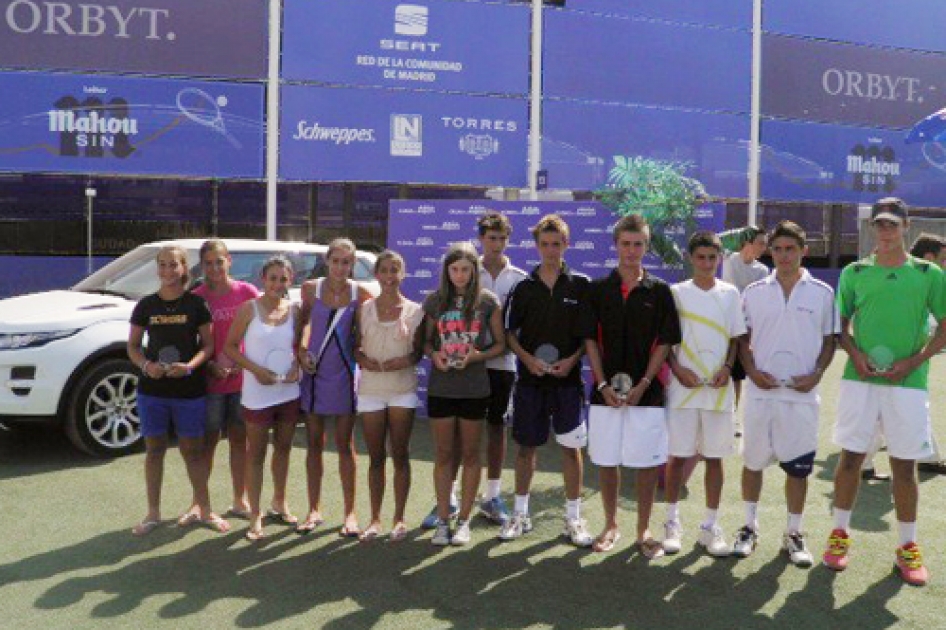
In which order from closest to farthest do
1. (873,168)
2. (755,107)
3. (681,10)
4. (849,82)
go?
1. (681,10)
2. (755,107)
3. (849,82)
4. (873,168)

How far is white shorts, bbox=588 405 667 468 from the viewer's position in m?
4.84

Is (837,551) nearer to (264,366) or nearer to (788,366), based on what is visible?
(788,366)

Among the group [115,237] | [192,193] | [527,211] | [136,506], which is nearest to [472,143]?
[192,193]

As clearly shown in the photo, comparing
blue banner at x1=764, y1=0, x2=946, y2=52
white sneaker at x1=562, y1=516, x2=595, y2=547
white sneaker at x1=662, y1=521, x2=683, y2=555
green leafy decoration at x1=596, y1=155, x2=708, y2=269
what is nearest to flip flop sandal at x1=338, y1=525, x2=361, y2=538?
white sneaker at x1=562, y1=516, x2=595, y2=547

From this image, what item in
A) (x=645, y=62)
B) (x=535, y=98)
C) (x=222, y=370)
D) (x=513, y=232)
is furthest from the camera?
(x=645, y=62)

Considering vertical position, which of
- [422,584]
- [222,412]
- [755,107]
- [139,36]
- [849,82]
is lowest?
[422,584]

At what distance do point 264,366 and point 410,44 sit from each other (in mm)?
11736

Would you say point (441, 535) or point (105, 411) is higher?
point (105, 411)

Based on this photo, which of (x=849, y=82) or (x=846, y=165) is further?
(x=846, y=165)

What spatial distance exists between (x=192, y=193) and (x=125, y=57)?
11.8 feet

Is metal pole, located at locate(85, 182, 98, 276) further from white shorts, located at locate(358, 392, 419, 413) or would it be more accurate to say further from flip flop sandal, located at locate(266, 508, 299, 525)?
white shorts, located at locate(358, 392, 419, 413)

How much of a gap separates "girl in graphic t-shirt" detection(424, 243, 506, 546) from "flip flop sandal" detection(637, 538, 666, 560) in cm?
98

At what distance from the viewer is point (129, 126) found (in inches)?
575

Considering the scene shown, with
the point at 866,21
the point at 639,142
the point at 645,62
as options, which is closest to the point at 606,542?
the point at 639,142
